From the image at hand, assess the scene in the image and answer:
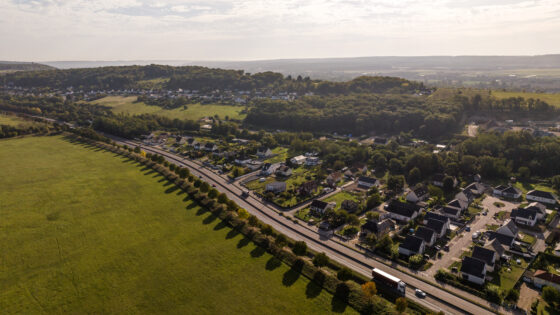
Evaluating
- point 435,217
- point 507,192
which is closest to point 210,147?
point 435,217

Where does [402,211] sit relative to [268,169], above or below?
below

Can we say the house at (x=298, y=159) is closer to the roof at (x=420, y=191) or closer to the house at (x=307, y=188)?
the house at (x=307, y=188)

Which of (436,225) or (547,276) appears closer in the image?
(547,276)

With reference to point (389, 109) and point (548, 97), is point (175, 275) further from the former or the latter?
point (548, 97)

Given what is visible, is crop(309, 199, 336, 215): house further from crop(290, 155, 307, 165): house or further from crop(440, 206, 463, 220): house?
crop(290, 155, 307, 165): house

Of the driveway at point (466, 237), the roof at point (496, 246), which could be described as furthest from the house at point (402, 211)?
the roof at point (496, 246)

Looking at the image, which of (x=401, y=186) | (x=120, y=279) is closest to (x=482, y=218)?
(x=401, y=186)

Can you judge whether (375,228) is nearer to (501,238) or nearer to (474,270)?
(474,270)
